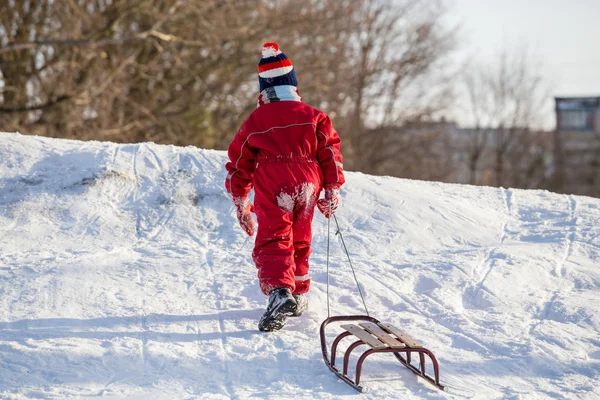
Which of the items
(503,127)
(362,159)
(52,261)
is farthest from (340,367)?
(503,127)

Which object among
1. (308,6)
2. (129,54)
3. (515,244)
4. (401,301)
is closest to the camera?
(401,301)

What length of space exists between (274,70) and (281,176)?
660 mm

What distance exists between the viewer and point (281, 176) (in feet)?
13.6

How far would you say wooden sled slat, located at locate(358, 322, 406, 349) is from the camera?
137 inches

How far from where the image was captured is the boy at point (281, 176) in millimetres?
4113

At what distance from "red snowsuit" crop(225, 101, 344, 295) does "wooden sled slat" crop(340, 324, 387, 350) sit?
1.74ft

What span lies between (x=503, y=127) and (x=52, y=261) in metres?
37.0

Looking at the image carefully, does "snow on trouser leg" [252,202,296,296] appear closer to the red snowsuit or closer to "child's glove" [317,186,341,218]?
the red snowsuit

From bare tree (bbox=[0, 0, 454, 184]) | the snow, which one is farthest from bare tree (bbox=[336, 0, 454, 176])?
the snow

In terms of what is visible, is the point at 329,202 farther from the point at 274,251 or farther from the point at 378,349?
the point at 378,349

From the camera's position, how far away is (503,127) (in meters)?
39.4

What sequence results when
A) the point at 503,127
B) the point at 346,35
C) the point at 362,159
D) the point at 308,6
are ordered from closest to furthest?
1. the point at 308,6
2. the point at 346,35
3. the point at 362,159
4. the point at 503,127

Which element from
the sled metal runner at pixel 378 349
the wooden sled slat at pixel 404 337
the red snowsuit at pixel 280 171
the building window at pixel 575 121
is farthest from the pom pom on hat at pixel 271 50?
the building window at pixel 575 121

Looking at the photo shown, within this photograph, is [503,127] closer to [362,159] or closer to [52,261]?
[362,159]
